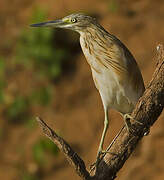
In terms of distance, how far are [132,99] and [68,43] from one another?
3.66 m

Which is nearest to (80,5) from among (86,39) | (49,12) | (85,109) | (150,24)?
(49,12)

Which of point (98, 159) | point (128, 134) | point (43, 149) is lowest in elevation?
point (43, 149)

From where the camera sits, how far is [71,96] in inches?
244

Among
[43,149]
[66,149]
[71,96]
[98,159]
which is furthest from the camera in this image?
[71,96]

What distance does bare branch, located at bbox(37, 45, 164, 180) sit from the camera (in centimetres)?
245

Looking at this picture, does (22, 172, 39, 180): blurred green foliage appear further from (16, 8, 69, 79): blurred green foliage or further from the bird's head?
the bird's head

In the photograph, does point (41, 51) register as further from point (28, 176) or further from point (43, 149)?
point (28, 176)

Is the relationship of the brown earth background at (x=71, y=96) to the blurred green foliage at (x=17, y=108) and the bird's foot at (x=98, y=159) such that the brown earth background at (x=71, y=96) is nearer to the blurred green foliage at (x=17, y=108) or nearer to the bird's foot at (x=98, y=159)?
the blurred green foliage at (x=17, y=108)

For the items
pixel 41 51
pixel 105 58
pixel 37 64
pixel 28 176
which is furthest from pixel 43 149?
pixel 105 58

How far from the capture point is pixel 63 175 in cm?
574

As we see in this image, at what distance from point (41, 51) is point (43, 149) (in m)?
1.14

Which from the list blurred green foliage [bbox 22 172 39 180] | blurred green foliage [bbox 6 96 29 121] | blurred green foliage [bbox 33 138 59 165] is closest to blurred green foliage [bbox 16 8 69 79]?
blurred green foliage [bbox 6 96 29 121]

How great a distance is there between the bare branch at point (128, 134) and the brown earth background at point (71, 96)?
2.63 metres

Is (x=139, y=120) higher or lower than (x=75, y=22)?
lower
